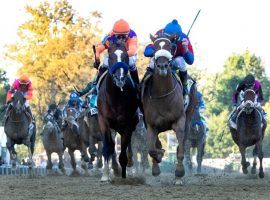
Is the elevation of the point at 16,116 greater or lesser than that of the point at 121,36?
lesser

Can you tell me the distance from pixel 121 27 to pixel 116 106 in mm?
1657

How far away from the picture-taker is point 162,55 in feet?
48.8

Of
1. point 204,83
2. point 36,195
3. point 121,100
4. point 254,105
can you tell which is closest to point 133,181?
point 121,100

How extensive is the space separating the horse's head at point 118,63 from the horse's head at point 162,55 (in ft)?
1.98

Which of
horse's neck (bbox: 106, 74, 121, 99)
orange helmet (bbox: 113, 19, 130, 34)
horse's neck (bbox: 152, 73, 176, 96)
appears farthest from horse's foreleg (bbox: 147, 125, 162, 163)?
orange helmet (bbox: 113, 19, 130, 34)

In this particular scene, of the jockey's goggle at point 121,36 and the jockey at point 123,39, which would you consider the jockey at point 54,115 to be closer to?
the jockey at point 123,39

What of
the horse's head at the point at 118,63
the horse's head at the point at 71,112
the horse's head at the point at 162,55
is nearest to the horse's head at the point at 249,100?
the horse's head at the point at 118,63

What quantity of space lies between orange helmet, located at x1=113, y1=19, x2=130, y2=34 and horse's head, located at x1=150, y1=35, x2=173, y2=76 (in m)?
1.74

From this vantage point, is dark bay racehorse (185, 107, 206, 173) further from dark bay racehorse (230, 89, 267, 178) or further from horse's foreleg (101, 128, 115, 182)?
horse's foreleg (101, 128, 115, 182)

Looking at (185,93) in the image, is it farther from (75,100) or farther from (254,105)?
(75,100)

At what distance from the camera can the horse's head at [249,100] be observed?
2116 cm

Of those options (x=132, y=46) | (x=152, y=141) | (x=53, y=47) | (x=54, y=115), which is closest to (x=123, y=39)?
(x=132, y=46)

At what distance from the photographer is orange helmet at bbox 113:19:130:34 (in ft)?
56.2

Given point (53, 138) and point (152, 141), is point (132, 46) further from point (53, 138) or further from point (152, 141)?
point (53, 138)
